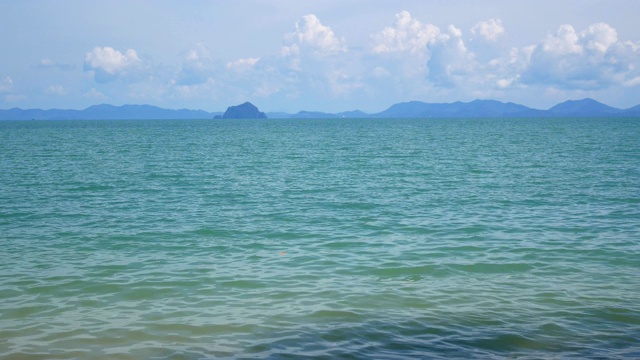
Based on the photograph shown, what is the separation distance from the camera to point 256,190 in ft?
121

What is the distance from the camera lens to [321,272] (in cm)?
1752

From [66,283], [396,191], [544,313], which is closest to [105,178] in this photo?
[396,191]

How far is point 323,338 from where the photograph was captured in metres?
12.4

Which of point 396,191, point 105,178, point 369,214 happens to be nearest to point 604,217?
point 369,214

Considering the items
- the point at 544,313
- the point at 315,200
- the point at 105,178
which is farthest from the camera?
the point at 105,178

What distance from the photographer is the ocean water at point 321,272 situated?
1238 cm

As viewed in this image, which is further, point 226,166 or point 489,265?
point 226,166

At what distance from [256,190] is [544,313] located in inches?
967

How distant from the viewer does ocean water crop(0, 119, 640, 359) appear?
40.6 ft

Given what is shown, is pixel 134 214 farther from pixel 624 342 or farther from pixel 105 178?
pixel 624 342

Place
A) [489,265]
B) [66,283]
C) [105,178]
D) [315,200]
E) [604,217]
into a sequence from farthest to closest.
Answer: [105,178] < [315,200] < [604,217] < [489,265] < [66,283]

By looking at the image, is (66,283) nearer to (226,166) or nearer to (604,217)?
(604,217)

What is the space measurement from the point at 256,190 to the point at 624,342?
26585 mm

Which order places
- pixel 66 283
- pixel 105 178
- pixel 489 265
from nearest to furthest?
pixel 66 283, pixel 489 265, pixel 105 178
